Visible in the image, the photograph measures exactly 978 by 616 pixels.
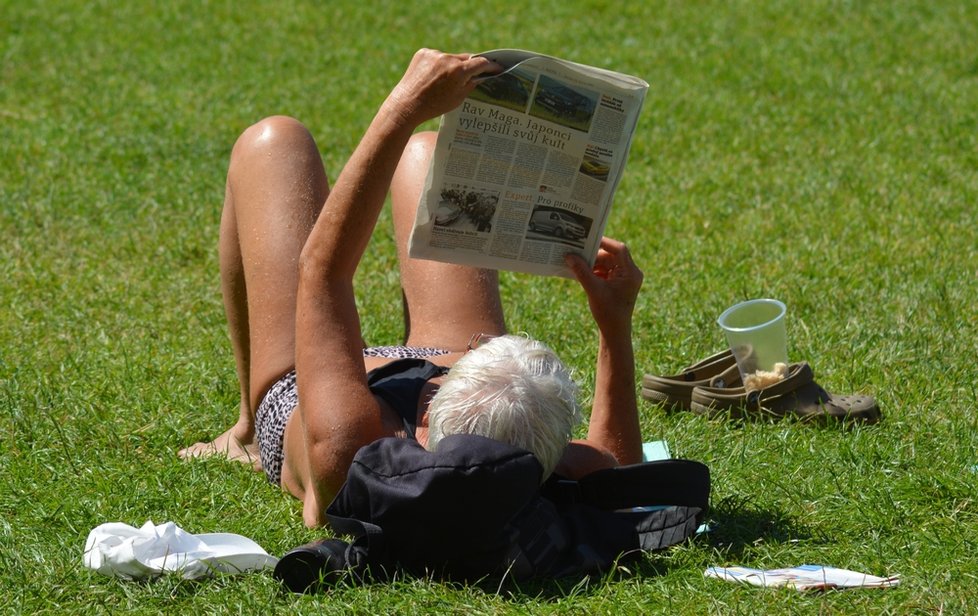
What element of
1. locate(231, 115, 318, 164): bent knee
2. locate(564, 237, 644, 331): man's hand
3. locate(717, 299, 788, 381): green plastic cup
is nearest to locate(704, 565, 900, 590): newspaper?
locate(564, 237, 644, 331): man's hand

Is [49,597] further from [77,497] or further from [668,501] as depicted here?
[668,501]

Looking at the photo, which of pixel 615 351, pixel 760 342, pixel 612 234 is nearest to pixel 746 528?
pixel 615 351

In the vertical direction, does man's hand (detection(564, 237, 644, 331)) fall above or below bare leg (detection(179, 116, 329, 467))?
above

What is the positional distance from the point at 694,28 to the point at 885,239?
4554 millimetres

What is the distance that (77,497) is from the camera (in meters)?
3.46

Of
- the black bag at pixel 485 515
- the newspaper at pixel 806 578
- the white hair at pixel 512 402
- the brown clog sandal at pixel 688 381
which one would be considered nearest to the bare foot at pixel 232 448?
the black bag at pixel 485 515

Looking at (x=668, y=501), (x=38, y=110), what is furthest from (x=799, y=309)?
(x=38, y=110)

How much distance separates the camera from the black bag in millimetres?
2607

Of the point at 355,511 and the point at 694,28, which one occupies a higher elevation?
the point at 694,28

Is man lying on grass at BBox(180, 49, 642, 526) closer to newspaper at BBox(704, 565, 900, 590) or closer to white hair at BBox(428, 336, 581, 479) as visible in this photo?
white hair at BBox(428, 336, 581, 479)

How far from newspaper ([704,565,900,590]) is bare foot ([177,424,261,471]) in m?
1.50

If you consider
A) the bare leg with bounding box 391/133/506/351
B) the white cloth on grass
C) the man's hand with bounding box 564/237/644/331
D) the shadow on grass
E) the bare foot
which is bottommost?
the bare foot

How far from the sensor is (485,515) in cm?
265

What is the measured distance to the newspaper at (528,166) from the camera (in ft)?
9.55
